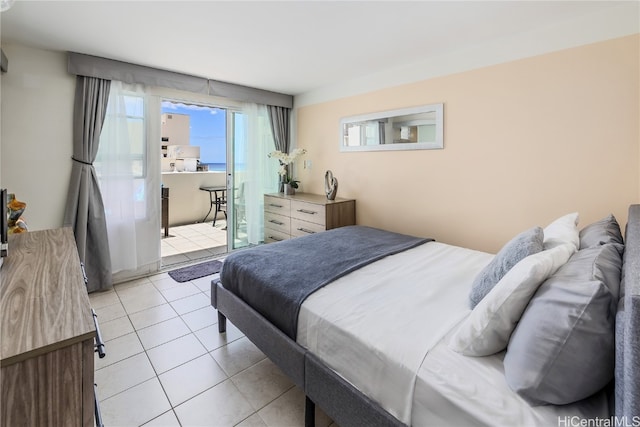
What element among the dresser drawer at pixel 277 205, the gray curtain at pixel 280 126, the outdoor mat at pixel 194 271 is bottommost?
the outdoor mat at pixel 194 271

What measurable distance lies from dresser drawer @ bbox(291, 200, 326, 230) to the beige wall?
2.18ft

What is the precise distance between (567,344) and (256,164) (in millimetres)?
4112

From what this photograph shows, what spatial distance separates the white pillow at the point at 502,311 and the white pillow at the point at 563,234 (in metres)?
0.45

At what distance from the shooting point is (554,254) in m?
1.21

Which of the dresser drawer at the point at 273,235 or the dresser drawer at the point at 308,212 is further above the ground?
the dresser drawer at the point at 308,212

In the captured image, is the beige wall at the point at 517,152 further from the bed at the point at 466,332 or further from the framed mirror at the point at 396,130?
the bed at the point at 466,332

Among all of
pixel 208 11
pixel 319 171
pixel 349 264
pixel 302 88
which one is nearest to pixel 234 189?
pixel 319 171

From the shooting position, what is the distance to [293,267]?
202cm

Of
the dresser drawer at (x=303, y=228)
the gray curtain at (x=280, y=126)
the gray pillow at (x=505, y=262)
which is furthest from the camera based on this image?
the gray curtain at (x=280, y=126)

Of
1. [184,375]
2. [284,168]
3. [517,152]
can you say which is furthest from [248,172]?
[517,152]

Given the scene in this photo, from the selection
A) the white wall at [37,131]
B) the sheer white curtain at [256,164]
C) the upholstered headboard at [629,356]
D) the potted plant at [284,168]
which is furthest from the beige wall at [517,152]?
the white wall at [37,131]

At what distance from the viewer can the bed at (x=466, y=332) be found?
87 centimetres
